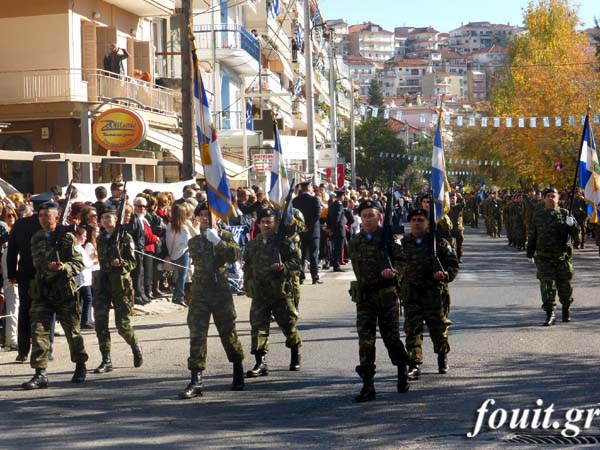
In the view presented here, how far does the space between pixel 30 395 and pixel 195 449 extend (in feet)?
9.78

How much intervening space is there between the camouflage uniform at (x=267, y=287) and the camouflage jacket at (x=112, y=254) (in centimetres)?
136

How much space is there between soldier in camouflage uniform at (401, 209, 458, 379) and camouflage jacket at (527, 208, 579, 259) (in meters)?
4.24

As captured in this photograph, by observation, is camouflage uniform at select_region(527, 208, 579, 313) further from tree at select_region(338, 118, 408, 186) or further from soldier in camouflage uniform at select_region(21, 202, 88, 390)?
tree at select_region(338, 118, 408, 186)

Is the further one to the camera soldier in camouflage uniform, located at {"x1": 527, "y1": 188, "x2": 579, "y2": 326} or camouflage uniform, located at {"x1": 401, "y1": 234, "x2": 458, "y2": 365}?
soldier in camouflage uniform, located at {"x1": 527, "y1": 188, "x2": 579, "y2": 326}

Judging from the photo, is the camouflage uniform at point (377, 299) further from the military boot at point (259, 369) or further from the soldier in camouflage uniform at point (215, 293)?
the military boot at point (259, 369)

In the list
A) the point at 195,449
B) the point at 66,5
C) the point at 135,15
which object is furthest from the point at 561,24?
the point at 195,449

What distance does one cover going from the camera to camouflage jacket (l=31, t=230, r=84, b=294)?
35.4 feet

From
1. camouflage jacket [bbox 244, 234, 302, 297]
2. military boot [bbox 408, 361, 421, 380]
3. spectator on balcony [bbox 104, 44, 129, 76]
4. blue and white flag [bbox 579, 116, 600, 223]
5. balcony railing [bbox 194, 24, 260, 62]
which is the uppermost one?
balcony railing [bbox 194, 24, 260, 62]

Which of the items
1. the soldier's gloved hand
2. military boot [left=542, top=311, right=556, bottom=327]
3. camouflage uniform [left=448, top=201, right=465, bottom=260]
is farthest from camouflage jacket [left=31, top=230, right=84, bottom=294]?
camouflage uniform [left=448, top=201, right=465, bottom=260]

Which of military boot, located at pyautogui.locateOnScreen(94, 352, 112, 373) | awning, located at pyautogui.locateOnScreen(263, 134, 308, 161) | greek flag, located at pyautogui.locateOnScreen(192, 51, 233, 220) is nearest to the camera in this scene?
greek flag, located at pyautogui.locateOnScreen(192, 51, 233, 220)

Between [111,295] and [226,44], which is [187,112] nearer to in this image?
[111,295]

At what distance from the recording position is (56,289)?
10.8 meters

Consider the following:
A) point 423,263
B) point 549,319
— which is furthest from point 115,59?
point 423,263

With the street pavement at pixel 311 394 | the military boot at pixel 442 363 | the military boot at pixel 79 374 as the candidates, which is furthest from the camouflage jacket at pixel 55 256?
the military boot at pixel 442 363
